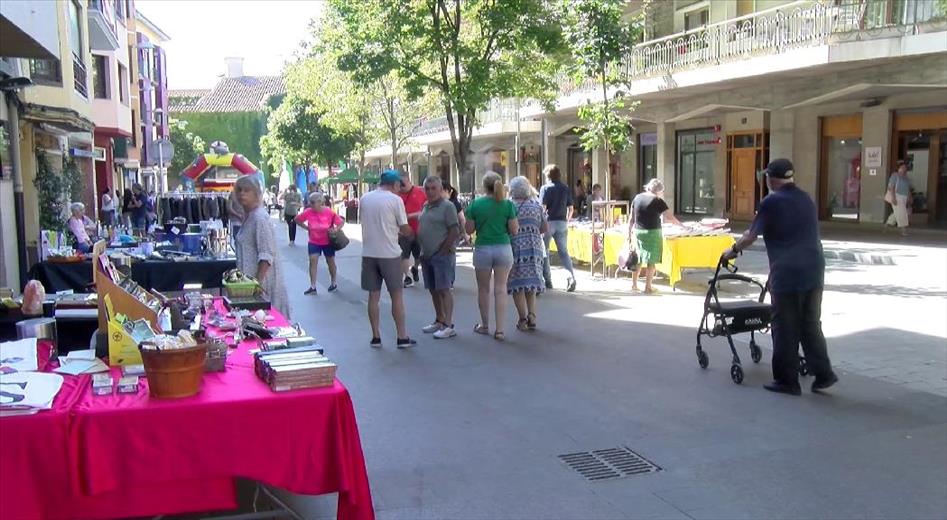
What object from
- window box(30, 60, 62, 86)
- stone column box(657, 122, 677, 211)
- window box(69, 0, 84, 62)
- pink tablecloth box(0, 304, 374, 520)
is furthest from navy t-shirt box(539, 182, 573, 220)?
stone column box(657, 122, 677, 211)

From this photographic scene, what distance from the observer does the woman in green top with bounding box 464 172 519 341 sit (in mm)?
8742

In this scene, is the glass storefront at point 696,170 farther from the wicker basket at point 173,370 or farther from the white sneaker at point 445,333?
the wicker basket at point 173,370

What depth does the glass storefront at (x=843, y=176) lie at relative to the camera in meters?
22.5

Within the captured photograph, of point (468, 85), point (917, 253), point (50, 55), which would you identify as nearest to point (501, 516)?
point (50, 55)

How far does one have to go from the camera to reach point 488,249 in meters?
8.77

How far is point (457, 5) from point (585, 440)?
13.3 m

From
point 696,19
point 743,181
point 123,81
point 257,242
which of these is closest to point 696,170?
point 743,181

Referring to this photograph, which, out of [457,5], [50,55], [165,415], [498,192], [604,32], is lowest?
[165,415]

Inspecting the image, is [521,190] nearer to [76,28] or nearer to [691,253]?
[691,253]

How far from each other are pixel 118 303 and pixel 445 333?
528 centimetres

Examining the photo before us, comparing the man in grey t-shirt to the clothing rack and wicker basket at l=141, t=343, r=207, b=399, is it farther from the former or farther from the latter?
the clothing rack

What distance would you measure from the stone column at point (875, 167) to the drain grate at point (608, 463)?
61.8ft

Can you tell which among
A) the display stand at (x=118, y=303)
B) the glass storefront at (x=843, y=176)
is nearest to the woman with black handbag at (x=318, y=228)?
the display stand at (x=118, y=303)

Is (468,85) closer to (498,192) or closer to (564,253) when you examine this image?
(564,253)
